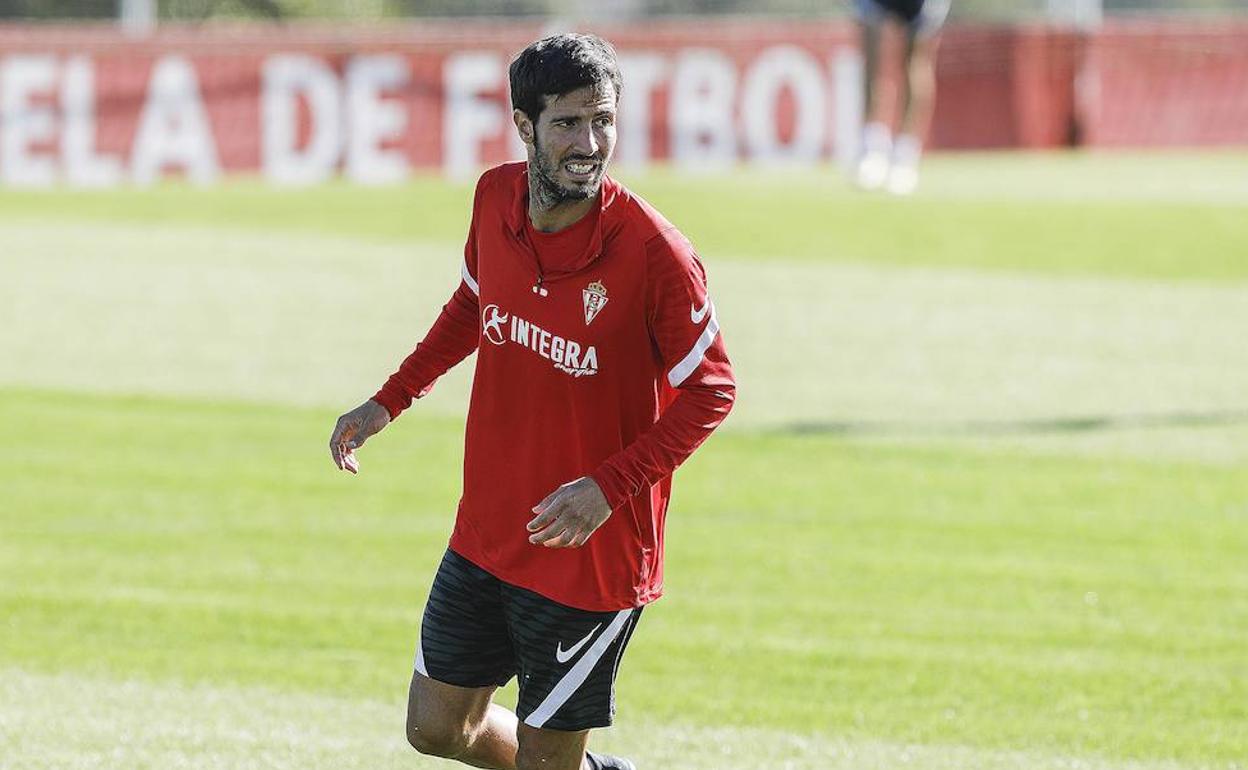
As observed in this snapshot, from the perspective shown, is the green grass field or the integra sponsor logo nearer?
the integra sponsor logo

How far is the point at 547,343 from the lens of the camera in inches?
206

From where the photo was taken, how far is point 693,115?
87.7 feet

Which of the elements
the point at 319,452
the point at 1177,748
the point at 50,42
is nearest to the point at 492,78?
the point at 50,42

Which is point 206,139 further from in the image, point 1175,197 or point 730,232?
point 1175,197

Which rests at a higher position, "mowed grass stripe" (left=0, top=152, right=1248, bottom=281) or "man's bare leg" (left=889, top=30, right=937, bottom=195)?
"man's bare leg" (left=889, top=30, right=937, bottom=195)

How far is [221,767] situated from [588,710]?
173 cm

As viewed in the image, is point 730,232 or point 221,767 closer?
point 221,767

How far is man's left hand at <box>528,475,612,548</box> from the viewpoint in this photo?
5000mm

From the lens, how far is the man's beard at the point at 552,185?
5102 mm

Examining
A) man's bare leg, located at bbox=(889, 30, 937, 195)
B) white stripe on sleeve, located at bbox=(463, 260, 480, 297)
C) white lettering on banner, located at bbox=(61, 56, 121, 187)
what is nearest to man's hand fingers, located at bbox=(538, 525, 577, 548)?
white stripe on sleeve, located at bbox=(463, 260, 480, 297)

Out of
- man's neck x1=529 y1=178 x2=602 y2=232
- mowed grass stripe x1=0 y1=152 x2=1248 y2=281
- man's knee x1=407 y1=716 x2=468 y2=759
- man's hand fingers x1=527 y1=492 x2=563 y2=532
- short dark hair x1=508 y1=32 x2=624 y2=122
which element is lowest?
mowed grass stripe x1=0 y1=152 x2=1248 y2=281

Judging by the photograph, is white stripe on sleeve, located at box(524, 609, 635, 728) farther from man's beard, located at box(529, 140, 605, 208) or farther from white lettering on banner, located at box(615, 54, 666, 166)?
white lettering on banner, located at box(615, 54, 666, 166)

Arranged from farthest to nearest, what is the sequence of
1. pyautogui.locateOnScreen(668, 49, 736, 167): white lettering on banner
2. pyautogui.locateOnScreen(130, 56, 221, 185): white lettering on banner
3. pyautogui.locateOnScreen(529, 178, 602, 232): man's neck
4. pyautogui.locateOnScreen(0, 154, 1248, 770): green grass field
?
pyautogui.locateOnScreen(668, 49, 736, 167): white lettering on banner → pyautogui.locateOnScreen(130, 56, 221, 185): white lettering on banner → pyautogui.locateOnScreen(0, 154, 1248, 770): green grass field → pyautogui.locateOnScreen(529, 178, 602, 232): man's neck

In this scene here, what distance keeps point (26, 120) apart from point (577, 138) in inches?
794
